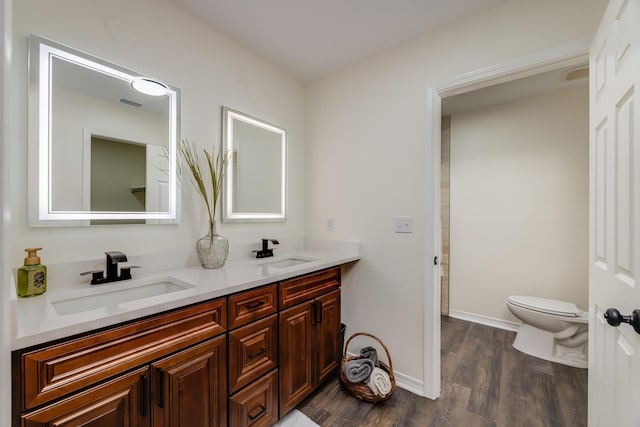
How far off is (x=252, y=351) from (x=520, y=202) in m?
2.85

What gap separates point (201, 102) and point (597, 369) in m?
2.45

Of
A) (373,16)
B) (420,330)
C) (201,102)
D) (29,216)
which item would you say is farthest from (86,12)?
(420,330)

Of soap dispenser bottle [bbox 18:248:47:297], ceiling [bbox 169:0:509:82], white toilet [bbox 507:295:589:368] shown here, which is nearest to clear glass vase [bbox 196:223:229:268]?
soap dispenser bottle [bbox 18:248:47:297]

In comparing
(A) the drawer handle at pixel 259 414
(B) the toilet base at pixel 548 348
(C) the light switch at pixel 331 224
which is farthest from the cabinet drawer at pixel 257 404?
(B) the toilet base at pixel 548 348

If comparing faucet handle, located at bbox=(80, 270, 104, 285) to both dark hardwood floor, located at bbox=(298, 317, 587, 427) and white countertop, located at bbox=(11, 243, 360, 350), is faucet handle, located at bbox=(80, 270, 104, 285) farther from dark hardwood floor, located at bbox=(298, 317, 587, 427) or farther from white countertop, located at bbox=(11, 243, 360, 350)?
dark hardwood floor, located at bbox=(298, 317, 587, 427)

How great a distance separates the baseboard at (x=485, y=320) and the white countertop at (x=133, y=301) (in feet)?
6.65

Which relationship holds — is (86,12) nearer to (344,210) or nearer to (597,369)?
(344,210)

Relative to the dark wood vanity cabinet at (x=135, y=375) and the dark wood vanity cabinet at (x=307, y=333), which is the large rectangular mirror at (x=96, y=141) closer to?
the dark wood vanity cabinet at (x=135, y=375)

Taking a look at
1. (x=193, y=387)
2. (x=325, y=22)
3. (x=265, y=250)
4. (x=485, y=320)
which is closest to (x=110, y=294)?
(x=193, y=387)

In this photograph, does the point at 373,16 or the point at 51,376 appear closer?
the point at 51,376

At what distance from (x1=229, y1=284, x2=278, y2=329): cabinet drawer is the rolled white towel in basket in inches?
33.0

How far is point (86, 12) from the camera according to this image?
1.27 meters

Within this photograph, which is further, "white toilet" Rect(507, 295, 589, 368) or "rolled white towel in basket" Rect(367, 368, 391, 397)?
"white toilet" Rect(507, 295, 589, 368)

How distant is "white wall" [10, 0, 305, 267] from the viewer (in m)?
1.12
